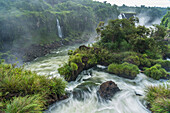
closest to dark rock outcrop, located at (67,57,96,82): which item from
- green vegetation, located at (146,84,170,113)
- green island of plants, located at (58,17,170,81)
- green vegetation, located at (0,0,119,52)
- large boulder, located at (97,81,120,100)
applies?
green island of plants, located at (58,17,170,81)

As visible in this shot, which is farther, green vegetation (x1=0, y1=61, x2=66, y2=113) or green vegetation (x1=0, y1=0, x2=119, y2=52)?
green vegetation (x1=0, y1=0, x2=119, y2=52)

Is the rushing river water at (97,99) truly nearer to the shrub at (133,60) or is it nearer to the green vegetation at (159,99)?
the green vegetation at (159,99)

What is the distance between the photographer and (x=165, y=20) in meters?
43.4

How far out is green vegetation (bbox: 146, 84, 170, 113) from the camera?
13.9 ft

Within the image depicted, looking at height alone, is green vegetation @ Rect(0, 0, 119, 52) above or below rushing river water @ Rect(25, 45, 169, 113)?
above

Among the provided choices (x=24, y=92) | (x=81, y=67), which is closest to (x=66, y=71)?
(x=81, y=67)

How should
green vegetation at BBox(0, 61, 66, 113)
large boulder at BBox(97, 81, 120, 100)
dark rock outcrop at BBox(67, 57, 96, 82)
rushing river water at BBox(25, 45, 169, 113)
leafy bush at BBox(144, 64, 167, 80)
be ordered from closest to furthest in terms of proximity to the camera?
green vegetation at BBox(0, 61, 66, 113) → rushing river water at BBox(25, 45, 169, 113) → large boulder at BBox(97, 81, 120, 100) → dark rock outcrop at BBox(67, 57, 96, 82) → leafy bush at BBox(144, 64, 167, 80)

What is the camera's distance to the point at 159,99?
15.6 ft

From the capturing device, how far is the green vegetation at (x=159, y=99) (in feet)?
13.9

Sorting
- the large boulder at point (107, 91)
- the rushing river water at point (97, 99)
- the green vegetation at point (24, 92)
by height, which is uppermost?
the green vegetation at point (24, 92)

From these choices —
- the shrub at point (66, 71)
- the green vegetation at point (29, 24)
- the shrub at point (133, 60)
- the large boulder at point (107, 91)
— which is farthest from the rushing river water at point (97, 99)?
the green vegetation at point (29, 24)

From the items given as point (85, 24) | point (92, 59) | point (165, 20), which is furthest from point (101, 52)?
point (165, 20)

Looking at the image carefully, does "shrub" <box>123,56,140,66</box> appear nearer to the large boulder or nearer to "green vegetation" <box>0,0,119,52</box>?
the large boulder

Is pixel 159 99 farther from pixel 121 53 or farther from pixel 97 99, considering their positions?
pixel 121 53
